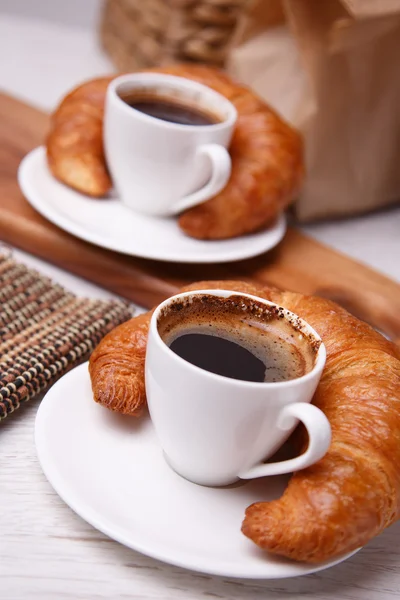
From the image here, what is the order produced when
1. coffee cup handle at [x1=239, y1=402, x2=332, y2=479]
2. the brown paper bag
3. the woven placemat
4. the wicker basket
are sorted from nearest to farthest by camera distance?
coffee cup handle at [x1=239, y1=402, x2=332, y2=479] < the woven placemat < the brown paper bag < the wicker basket

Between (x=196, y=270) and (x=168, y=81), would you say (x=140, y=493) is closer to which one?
(x=196, y=270)

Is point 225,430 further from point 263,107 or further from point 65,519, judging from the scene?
point 263,107

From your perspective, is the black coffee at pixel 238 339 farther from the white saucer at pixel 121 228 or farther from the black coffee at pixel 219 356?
the white saucer at pixel 121 228

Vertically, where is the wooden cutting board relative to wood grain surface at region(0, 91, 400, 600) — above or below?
below

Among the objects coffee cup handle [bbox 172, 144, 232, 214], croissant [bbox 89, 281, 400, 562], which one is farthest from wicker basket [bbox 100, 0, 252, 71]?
croissant [bbox 89, 281, 400, 562]

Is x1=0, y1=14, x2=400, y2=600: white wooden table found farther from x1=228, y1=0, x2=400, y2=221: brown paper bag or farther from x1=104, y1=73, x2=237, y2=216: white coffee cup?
x1=228, y1=0, x2=400, y2=221: brown paper bag

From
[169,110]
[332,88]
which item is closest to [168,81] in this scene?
[169,110]
